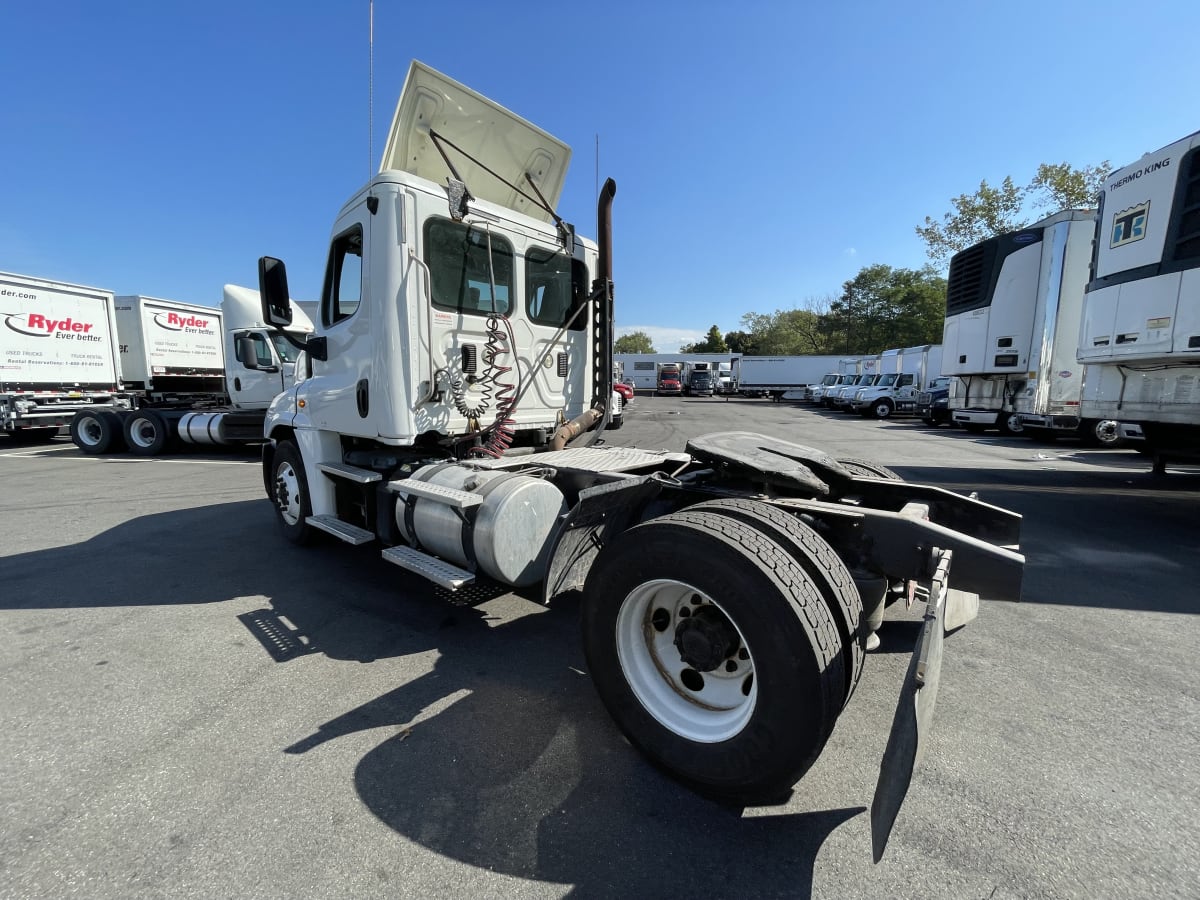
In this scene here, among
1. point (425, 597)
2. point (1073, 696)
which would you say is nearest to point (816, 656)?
point (1073, 696)

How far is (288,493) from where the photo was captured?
17.2ft

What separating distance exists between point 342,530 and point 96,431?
→ 42.4ft

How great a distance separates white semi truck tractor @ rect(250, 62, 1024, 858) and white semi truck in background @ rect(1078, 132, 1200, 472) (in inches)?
170

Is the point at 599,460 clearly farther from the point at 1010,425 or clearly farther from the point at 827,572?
the point at 1010,425

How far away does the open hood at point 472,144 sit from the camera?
4086 millimetres

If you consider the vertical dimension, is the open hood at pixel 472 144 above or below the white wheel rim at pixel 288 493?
above

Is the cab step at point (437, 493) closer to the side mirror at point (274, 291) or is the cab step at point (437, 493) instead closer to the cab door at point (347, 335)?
the cab door at point (347, 335)

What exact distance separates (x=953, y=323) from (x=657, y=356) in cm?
3866

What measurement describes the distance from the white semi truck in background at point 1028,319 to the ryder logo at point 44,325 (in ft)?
70.9

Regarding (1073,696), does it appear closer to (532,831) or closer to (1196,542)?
(532,831)

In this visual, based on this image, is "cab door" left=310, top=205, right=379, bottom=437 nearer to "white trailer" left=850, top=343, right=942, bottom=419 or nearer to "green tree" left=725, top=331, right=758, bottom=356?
"white trailer" left=850, top=343, right=942, bottom=419

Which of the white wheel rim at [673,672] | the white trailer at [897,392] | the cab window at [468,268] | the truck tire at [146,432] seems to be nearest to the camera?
the white wheel rim at [673,672]

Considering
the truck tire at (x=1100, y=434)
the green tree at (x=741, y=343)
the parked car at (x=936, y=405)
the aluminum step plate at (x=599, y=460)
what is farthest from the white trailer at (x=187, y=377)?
the green tree at (x=741, y=343)

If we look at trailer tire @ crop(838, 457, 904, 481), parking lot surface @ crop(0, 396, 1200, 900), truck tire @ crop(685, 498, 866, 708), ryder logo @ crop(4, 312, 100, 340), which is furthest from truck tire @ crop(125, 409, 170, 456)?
truck tire @ crop(685, 498, 866, 708)
